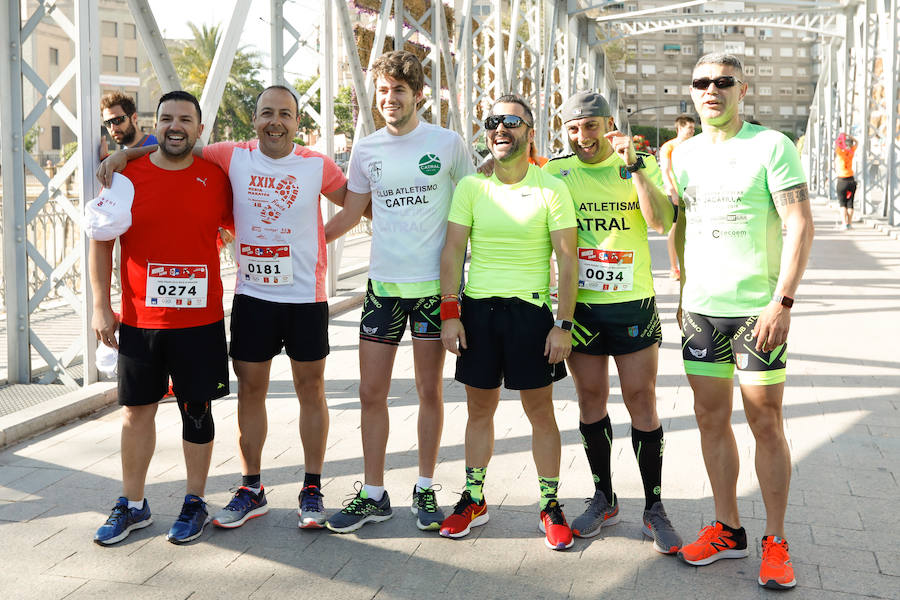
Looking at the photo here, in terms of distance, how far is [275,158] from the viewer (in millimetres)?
4254

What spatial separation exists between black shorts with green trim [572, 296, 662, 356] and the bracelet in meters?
0.51

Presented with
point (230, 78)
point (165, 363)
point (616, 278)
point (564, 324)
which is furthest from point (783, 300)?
point (230, 78)

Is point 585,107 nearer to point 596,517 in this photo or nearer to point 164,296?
point 596,517

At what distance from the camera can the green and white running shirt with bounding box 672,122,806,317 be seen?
11.7ft

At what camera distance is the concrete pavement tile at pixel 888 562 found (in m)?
3.62

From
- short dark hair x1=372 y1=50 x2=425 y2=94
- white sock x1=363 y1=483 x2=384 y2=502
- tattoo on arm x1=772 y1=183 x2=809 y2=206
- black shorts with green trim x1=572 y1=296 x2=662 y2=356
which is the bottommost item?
white sock x1=363 y1=483 x2=384 y2=502

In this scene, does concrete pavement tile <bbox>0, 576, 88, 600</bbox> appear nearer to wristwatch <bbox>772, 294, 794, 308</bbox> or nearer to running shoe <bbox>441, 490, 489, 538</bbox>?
running shoe <bbox>441, 490, 489, 538</bbox>

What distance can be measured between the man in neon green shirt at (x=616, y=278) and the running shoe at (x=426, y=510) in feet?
2.02

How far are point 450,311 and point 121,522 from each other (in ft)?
5.54

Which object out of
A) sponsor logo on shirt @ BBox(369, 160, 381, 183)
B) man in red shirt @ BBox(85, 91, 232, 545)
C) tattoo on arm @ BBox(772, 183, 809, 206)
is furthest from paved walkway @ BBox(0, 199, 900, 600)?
sponsor logo on shirt @ BBox(369, 160, 381, 183)

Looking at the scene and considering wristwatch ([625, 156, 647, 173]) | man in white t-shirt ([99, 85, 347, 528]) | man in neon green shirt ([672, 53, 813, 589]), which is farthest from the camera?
man in white t-shirt ([99, 85, 347, 528])

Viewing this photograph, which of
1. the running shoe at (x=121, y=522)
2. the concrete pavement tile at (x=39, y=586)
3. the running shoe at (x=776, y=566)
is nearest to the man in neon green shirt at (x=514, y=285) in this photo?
the running shoe at (x=776, y=566)

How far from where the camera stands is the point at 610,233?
396 cm

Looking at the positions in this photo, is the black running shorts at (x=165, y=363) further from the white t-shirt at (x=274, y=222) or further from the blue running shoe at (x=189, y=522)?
the blue running shoe at (x=189, y=522)
